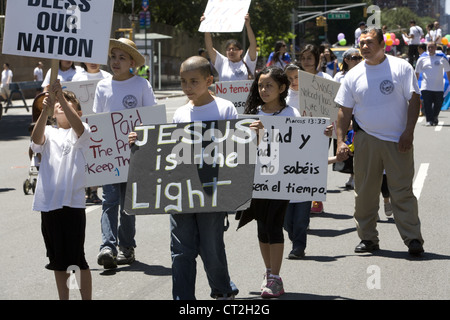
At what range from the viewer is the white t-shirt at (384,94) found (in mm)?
7594

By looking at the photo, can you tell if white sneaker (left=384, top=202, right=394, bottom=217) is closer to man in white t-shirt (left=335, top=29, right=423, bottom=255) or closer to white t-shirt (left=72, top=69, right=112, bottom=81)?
man in white t-shirt (left=335, top=29, right=423, bottom=255)

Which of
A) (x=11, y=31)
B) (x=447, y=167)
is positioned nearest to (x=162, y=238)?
(x=11, y=31)

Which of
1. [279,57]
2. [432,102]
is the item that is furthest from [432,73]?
[279,57]

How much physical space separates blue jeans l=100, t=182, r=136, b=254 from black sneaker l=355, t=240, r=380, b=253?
2.01 meters

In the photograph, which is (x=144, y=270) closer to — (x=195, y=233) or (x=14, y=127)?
(x=195, y=233)

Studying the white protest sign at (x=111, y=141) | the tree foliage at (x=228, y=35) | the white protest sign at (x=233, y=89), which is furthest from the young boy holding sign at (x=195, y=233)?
the tree foliage at (x=228, y=35)

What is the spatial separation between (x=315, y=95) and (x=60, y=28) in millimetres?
3627

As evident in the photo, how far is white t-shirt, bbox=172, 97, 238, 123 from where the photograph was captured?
5.47 m

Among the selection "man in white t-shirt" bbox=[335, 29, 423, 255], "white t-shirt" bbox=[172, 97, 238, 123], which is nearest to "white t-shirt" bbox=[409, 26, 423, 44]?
"man in white t-shirt" bbox=[335, 29, 423, 255]

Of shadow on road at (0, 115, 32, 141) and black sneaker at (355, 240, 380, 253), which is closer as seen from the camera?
black sneaker at (355, 240, 380, 253)

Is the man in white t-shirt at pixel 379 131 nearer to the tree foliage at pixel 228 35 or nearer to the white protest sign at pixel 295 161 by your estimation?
the white protest sign at pixel 295 161

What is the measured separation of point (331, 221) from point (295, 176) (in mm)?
3022

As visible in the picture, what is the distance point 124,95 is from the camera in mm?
7355

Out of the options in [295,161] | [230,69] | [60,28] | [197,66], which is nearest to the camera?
[197,66]
